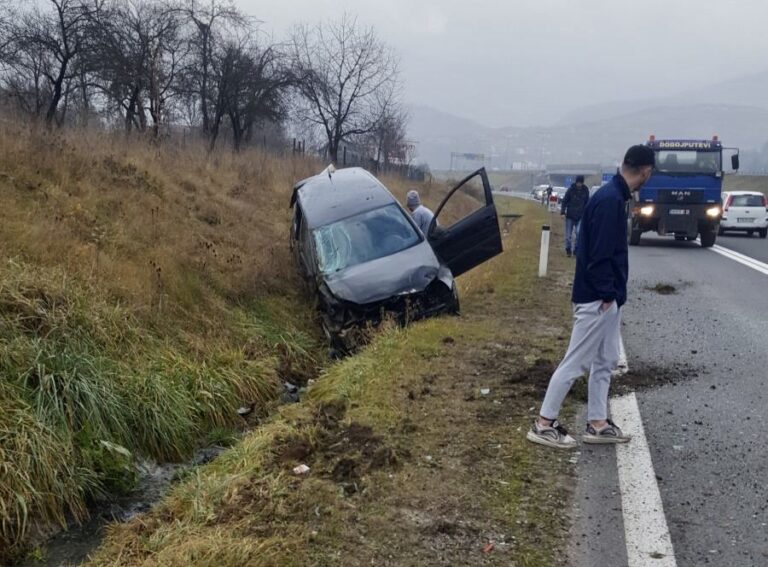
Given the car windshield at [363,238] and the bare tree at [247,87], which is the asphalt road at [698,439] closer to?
the car windshield at [363,238]

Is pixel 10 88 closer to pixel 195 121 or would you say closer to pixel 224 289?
pixel 195 121

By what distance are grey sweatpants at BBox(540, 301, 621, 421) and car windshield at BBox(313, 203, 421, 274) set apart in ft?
14.7

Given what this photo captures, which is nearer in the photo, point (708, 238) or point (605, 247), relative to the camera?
point (605, 247)

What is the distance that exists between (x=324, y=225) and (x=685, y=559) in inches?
283

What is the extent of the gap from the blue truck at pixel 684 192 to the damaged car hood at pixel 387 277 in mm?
11362

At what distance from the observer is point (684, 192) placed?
18.3 m

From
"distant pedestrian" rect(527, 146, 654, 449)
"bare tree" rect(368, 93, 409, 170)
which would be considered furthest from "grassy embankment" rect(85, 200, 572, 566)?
"bare tree" rect(368, 93, 409, 170)

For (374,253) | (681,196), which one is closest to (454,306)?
(374,253)

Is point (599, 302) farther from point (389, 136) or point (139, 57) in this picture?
point (389, 136)

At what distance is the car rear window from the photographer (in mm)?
23625

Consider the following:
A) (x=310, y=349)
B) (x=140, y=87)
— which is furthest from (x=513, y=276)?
(x=140, y=87)

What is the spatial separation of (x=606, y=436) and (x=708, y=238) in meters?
15.8

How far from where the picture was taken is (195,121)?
94.0ft

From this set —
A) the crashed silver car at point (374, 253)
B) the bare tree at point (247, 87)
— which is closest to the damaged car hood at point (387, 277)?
the crashed silver car at point (374, 253)
